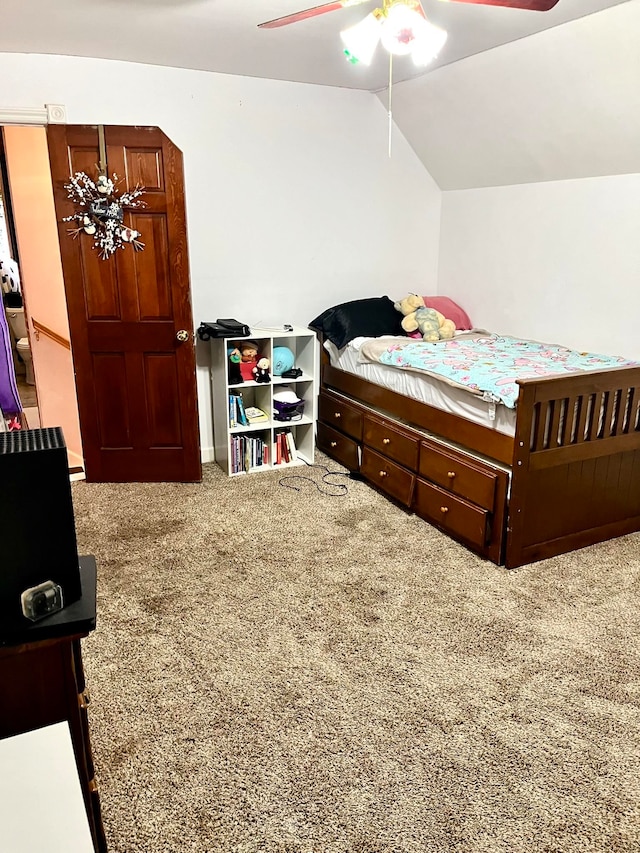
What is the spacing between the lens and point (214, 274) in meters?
4.00

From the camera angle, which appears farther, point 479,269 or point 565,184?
point 479,269

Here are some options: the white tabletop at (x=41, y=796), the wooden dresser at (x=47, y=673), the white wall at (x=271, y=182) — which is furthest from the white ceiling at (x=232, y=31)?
the white tabletop at (x=41, y=796)

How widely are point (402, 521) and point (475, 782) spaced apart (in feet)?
5.50

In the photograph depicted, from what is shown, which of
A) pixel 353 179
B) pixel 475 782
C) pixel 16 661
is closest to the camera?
pixel 16 661

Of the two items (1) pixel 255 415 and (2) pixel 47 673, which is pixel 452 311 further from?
(2) pixel 47 673

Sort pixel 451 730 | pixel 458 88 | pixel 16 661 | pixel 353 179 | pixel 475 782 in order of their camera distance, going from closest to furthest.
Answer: pixel 16 661, pixel 475 782, pixel 451 730, pixel 458 88, pixel 353 179

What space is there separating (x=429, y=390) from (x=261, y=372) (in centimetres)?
114

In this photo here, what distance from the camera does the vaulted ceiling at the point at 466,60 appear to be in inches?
104

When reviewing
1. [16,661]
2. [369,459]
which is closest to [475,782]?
[16,661]

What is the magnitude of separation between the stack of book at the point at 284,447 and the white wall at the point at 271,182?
51cm

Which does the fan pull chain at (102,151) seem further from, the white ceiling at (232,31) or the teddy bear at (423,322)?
the teddy bear at (423,322)

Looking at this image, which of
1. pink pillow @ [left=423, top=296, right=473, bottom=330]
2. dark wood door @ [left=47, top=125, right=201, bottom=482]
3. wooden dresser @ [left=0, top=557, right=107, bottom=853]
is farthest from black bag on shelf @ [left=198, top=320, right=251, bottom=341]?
wooden dresser @ [left=0, top=557, right=107, bottom=853]

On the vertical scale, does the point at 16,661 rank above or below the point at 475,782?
above

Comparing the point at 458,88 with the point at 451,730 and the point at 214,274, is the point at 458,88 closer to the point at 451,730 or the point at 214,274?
the point at 214,274
